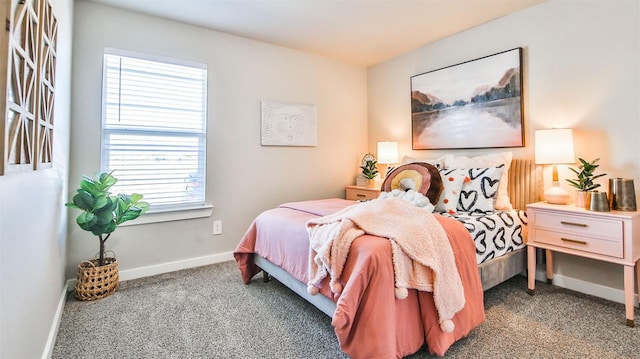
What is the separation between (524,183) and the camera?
8.80 feet

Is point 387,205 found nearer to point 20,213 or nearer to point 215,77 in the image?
point 20,213

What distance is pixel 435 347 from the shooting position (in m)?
1.55

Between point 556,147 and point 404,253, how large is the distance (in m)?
1.69

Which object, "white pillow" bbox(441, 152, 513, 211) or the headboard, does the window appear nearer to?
"white pillow" bbox(441, 152, 513, 211)

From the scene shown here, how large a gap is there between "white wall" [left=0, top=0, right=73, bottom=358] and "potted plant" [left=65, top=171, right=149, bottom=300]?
0.42 feet

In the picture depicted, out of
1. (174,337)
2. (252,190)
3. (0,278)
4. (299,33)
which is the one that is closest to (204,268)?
(252,190)

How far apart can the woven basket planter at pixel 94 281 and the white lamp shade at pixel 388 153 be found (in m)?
2.93

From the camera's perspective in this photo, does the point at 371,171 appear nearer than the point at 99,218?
No

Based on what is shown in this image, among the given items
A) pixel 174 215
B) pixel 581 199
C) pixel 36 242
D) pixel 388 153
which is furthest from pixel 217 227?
pixel 581 199

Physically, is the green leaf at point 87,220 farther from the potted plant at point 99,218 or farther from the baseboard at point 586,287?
the baseboard at point 586,287

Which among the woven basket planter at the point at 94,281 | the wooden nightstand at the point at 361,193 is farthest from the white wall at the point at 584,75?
the woven basket planter at the point at 94,281

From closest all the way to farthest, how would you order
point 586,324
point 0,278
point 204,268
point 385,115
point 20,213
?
point 0,278, point 20,213, point 586,324, point 204,268, point 385,115

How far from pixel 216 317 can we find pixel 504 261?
2117 mm

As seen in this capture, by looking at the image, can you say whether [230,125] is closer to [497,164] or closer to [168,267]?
[168,267]
